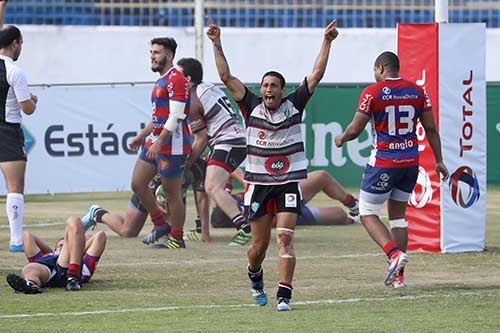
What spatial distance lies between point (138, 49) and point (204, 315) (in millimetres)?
19985

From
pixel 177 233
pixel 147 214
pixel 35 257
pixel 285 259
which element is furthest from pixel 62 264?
pixel 147 214

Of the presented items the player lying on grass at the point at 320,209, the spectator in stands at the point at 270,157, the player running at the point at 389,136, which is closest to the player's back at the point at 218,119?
the player lying on grass at the point at 320,209

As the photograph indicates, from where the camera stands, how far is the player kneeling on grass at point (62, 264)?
10625 mm

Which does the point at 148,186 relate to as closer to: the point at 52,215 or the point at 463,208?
the point at 463,208

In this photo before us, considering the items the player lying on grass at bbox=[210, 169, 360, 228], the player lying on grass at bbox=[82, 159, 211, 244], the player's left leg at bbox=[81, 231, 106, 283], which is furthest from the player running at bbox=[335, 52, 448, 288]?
the player lying on grass at bbox=[210, 169, 360, 228]

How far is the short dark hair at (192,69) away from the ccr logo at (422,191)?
2.71 metres

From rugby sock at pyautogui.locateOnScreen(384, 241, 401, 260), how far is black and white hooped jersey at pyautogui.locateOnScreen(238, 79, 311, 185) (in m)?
1.45

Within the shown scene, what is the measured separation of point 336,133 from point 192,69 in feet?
29.9

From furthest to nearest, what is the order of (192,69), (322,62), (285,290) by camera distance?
1. (192,69)
2. (322,62)
3. (285,290)

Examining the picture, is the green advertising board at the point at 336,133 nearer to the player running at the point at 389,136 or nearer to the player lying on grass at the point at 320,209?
the player lying on grass at the point at 320,209

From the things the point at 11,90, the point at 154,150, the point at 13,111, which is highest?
the point at 11,90

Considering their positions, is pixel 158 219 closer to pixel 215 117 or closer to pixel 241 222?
pixel 241 222

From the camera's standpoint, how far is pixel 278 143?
9.90 meters

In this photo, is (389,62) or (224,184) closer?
(389,62)
